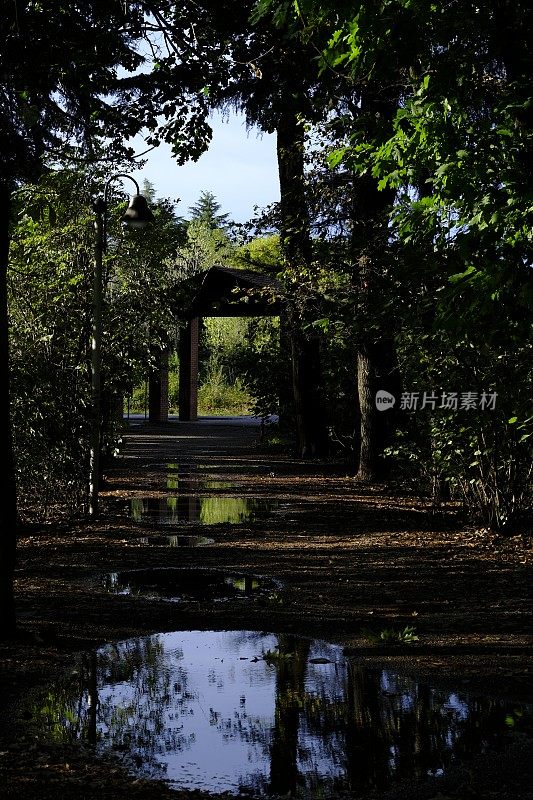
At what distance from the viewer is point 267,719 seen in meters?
5.64

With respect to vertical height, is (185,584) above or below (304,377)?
below

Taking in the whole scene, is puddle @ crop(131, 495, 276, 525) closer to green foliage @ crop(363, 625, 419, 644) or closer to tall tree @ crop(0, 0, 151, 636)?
tall tree @ crop(0, 0, 151, 636)

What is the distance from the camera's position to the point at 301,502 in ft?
56.1

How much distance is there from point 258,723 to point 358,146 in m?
5.32

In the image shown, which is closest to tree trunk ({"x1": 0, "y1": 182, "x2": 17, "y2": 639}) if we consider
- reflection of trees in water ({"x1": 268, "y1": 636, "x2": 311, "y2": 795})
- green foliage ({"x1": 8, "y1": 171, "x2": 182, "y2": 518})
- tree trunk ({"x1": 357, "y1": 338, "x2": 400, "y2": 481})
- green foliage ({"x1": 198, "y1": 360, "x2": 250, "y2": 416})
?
reflection of trees in water ({"x1": 268, "y1": 636, "x2": 311, "y2": 795})

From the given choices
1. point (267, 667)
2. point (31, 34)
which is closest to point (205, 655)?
point (267, 667)

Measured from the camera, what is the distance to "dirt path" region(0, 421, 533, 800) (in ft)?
16.0

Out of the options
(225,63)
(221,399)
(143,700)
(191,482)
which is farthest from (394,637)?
(221,399)

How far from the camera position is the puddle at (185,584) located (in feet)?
30.0

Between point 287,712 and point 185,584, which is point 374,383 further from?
point 287,712

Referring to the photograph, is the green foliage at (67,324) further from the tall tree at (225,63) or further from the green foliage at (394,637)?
the green foliage at (394,637)

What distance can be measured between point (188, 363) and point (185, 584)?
1479 inches

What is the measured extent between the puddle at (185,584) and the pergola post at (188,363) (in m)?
34.8

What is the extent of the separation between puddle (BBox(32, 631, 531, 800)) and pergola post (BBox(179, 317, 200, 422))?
3832 cm
